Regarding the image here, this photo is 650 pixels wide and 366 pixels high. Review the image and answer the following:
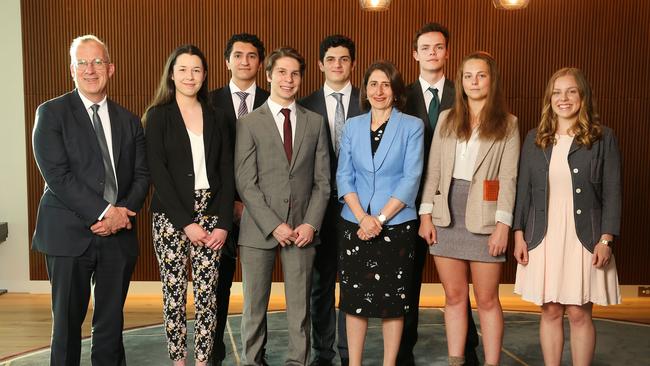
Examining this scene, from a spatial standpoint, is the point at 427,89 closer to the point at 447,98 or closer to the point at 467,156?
the point at 447,98

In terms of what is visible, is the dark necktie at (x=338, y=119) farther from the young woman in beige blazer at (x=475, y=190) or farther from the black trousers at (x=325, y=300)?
the young woman in beige blazer at (x=475, y=190)

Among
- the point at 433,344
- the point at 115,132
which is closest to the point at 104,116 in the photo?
the point at 115,132

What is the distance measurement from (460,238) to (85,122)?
5.92 ft

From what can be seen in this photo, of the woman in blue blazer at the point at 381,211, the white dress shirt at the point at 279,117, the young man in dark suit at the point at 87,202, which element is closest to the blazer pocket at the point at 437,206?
the woman in blue blazer at the point at 381,211

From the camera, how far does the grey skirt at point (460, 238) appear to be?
11.6 ft

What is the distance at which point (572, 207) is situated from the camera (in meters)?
3.44

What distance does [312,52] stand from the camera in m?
6.05

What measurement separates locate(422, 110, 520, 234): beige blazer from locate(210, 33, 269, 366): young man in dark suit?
3.69 ft

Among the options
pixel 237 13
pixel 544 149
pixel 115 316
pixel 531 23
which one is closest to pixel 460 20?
pixel 531 23

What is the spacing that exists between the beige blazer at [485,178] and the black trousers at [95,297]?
151 centimetres

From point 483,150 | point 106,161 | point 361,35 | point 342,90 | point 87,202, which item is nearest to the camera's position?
point 87,202

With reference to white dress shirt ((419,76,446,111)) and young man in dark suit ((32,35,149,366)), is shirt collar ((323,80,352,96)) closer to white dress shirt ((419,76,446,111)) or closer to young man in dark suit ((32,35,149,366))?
white dress shirt ((419,76,446,111))

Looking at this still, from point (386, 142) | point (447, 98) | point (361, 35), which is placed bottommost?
point (386, 142)

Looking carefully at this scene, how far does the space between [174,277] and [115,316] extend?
0.32 meters
